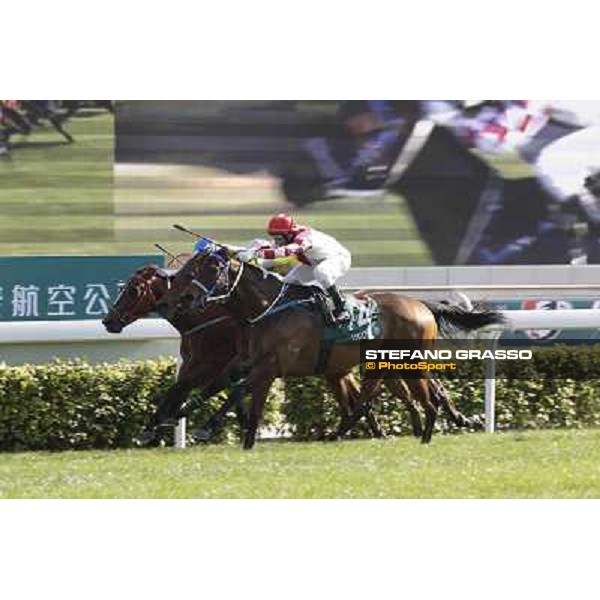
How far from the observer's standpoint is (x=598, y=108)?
2162 centimetres

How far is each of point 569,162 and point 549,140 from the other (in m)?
0.54

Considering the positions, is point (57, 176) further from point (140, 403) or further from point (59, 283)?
point (140, 403)

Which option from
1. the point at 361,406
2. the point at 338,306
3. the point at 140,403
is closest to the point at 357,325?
the point at 338,306

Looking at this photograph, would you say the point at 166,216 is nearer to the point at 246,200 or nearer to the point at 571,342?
the point at 246,200

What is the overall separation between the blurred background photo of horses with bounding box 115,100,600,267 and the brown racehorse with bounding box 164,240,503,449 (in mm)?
10366

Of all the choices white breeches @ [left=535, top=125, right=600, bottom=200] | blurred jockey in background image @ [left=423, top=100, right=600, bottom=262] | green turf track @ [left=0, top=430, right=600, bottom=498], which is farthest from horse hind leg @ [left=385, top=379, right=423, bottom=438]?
white breeches @ [left=535, top=125, right=600, bottom=200]

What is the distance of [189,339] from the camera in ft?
29.6

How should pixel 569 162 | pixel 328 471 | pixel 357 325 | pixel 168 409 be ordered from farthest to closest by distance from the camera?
1. pixel 569 162
2. pixel 168 409
3. pixel 357 325
4. pixel 328 471

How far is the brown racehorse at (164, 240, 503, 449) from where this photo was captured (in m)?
8.61

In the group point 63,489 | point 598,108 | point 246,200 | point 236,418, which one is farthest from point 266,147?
point 63,489

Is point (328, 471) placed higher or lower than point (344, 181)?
lower

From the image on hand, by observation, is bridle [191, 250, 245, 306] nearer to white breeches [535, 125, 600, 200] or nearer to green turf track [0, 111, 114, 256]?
green turf track [0, 111, 114, 256]

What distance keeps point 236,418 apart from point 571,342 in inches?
127

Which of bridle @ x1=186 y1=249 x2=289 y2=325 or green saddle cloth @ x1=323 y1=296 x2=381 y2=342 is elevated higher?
bridle @ x1=186 y1=249 x2=289 y2=325
